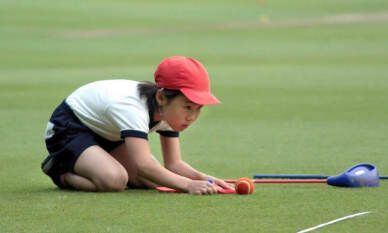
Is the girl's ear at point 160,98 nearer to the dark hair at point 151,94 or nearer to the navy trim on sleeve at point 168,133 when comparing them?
the dark hair at point 151,94

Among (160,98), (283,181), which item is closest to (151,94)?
(160,98)

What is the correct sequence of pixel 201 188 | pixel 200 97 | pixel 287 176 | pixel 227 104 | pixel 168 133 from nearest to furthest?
pixel 200 97
pixel 201 188
pixel 168 133
pixel 287 176
pixel 227 104

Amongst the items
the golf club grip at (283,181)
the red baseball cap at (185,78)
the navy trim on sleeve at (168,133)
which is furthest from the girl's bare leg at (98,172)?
the golf club grip at (283,181)

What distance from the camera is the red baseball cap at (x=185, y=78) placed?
6.65 m

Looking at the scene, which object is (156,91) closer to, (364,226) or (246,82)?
(364,226)

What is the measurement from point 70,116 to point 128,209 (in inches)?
43.3

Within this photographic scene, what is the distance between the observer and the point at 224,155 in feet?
30.2

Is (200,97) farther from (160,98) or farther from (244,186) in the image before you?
(244,186)

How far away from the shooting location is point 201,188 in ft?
22.1

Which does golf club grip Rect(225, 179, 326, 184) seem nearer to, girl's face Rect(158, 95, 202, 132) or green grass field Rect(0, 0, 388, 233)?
green grass field Rect(0, 0, 388, 233)

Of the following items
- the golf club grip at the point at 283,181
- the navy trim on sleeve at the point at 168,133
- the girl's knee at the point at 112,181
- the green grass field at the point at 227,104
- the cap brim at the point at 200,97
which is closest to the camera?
the green grass field at the point at 227,104

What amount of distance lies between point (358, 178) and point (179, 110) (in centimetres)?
122

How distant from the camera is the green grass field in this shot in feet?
20.2

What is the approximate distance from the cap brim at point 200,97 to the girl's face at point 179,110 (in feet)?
0.26
